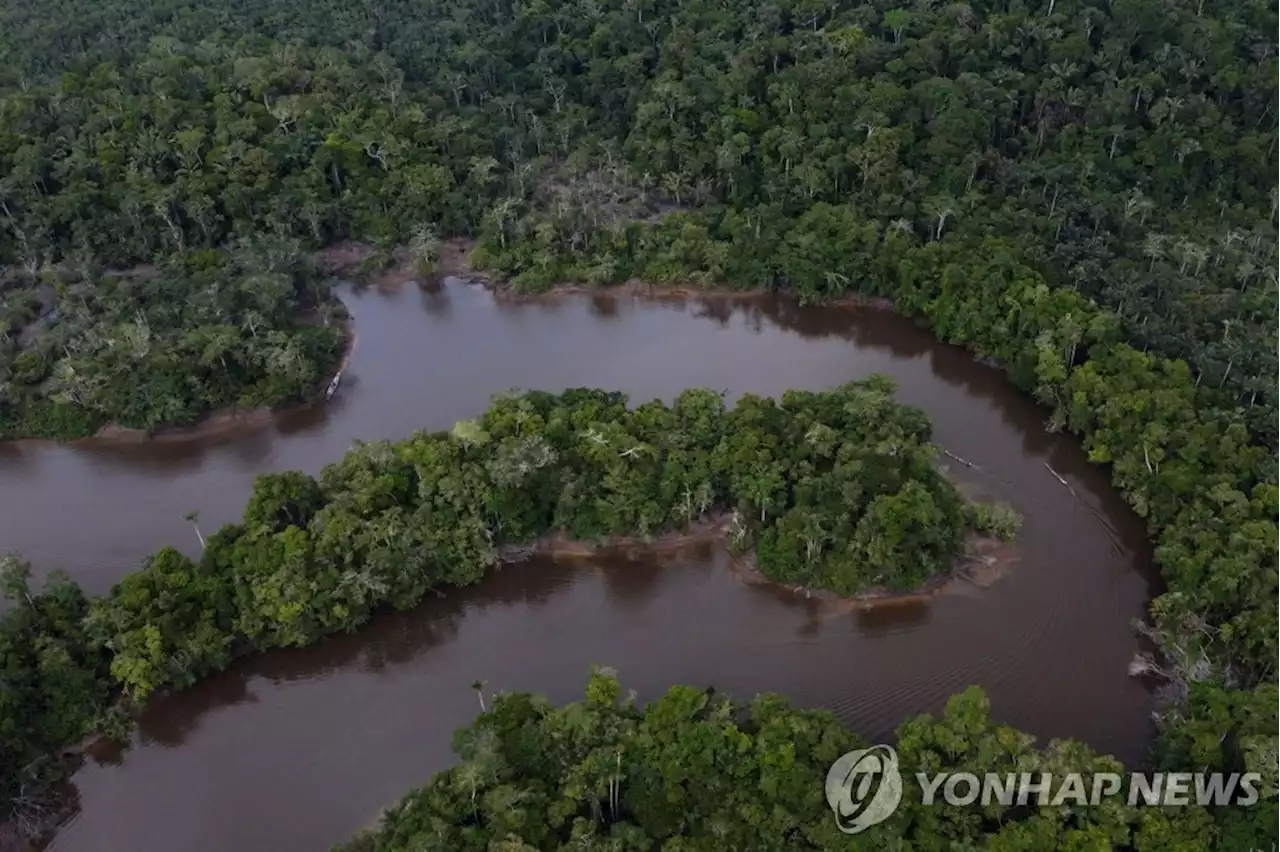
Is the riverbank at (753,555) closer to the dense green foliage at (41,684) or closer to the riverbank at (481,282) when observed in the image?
the dense green foliage at (41,684)

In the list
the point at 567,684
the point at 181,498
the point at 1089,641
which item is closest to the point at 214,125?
the point at 181,498

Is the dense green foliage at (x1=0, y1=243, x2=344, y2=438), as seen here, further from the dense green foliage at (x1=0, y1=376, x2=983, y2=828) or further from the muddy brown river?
the dense green foliage at (x1=0, y1=376, x2=983, y2=828)

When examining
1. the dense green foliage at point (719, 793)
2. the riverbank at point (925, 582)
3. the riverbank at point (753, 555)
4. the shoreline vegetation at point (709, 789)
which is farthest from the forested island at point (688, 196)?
the shoreline vegetation at point (709, 789)

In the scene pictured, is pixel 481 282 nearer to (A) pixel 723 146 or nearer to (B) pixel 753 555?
(A) pixel 723 146

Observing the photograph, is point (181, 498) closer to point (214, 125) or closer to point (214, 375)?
point (214, 375)

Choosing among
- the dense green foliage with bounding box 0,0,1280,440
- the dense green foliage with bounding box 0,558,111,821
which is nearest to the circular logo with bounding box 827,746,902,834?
the dense green foliage with bounding box 0,558,111,821

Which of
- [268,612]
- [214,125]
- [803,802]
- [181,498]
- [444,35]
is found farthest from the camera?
[444,35]
